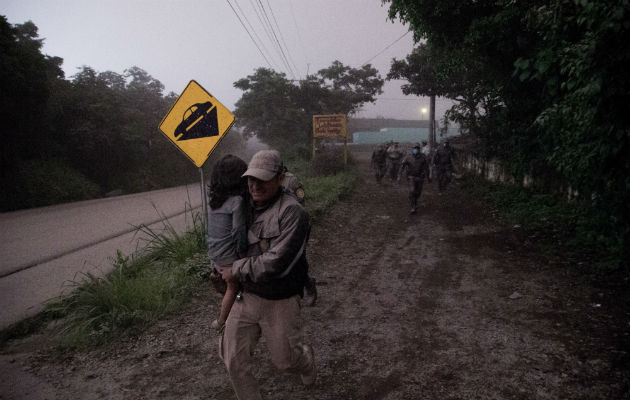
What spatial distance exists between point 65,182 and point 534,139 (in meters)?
18.7

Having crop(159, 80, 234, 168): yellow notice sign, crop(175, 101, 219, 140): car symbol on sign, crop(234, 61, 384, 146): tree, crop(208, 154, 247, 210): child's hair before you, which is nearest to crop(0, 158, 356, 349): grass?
crop(159, 80, 234, 168): yellow notice sign

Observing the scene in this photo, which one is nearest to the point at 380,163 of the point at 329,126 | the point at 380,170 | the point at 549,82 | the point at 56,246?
the point at 380,170

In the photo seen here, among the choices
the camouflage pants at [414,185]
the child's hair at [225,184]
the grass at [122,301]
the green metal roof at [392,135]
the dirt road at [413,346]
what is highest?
the green metal roof at [392,135]

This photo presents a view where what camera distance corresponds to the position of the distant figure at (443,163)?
1207 cm

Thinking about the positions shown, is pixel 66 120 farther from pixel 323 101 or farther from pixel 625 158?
pixel 625 158

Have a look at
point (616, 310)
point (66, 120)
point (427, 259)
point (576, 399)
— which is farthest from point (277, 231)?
point (66, 120)

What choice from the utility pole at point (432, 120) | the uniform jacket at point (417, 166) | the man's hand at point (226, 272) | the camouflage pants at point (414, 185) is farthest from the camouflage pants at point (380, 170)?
the man's hand at point (226, 272)

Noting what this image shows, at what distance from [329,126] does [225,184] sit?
17.0 metres

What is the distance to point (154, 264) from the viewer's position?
18.1ft

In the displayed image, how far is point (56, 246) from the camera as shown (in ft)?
23.9

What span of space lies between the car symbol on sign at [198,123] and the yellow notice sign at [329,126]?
1366 cm

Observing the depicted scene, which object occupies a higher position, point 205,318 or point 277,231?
point 277,231

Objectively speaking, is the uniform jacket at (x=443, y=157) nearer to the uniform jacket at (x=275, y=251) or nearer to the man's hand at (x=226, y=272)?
the uniform jacket at (x=275, y=251)

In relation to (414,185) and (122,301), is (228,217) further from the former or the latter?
(414,185)
